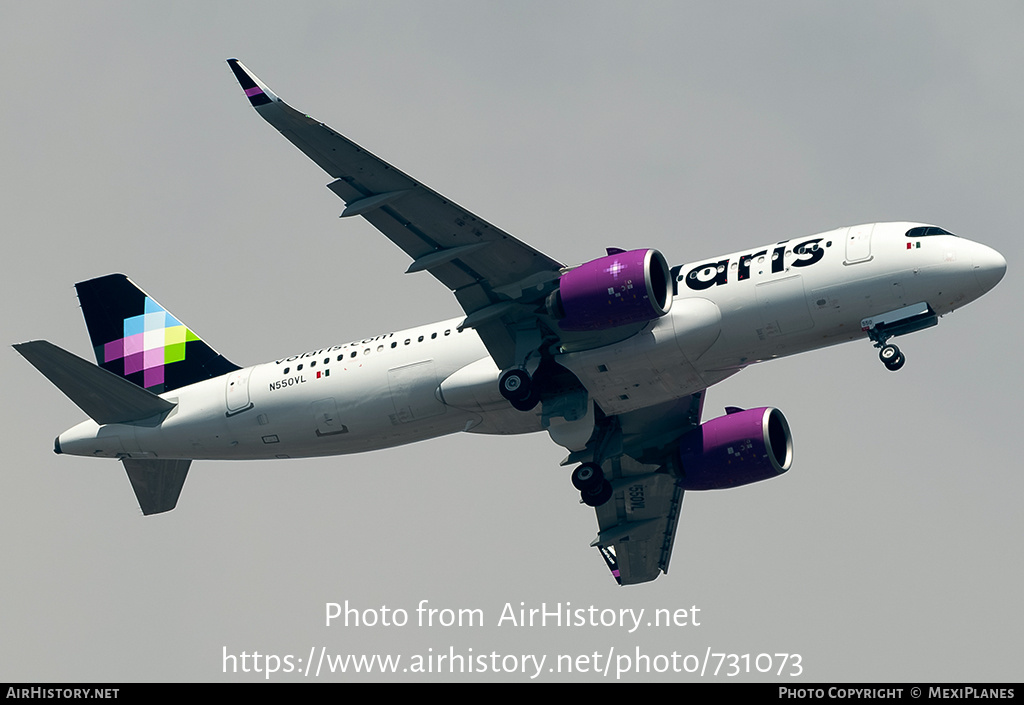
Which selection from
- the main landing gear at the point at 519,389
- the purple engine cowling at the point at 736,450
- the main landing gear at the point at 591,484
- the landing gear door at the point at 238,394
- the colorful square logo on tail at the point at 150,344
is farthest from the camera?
the colorful square logo on tail at the point at 150,344

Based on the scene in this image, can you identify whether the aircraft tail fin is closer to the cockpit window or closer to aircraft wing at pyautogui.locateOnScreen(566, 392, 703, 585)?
aircraft wing at pyautogui.locateOnScreen(566, 392, 703, 585)

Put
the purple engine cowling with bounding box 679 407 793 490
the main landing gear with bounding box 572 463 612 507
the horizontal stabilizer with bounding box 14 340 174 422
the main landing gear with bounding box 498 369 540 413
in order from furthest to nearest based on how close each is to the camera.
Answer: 1. the purple engine cowling with bounding box 679 407 793 490
2. the main landing gear with bounding box 572 463 612 507
3. the horizontal stabilizer with bounding box 14 340 174 422
4. the main landing gear with bounding box 498 369 540 413

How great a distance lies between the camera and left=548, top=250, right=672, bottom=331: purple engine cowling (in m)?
38.8

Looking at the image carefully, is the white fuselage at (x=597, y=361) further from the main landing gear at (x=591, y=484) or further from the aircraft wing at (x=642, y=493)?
the aircraft wing at (x=642, y=493)

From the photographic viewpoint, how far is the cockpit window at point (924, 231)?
130ft

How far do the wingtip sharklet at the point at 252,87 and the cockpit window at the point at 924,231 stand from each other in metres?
18.7

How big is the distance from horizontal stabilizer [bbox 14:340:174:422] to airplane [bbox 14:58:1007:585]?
7 centimetres

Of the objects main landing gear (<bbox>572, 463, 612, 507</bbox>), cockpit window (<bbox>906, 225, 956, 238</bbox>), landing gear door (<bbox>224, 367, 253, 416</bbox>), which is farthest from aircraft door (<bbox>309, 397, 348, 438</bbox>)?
cockpit window (<bbox>906, 225, 956, 238</bbox>)

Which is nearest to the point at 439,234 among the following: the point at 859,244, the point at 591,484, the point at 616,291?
the point at 616,291

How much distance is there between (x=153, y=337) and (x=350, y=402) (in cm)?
1054

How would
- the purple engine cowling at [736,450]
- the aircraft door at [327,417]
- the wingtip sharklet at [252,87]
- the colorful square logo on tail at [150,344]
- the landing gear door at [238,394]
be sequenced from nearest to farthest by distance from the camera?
the wingtip sharklet at [252,87] < the aircraft door at [327,417] < the landing gear door at [238,394] < the purple engine cowling at [736,450] < the colorful square logo on tail at [150,344]

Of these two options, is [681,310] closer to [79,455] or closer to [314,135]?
[314,135]

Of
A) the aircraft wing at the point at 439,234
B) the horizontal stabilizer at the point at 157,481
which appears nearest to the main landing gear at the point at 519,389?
the aircraft wing at the point at 439,234

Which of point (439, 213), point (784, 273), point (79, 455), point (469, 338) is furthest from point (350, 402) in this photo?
point (784, 273)
